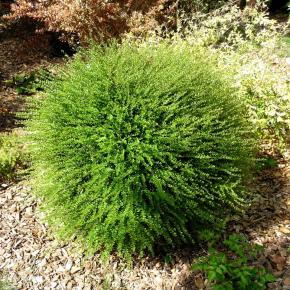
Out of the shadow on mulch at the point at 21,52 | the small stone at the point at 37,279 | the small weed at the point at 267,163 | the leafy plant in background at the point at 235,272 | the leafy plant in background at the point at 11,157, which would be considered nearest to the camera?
the leafy plant in background at the point at 235,272

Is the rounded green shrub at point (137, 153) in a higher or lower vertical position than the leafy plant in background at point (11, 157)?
higher

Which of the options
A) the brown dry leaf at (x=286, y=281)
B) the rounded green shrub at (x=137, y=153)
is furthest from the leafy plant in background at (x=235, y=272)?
the rounded green shrub at (x=137, y=153)

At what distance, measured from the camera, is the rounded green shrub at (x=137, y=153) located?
10.1 feet

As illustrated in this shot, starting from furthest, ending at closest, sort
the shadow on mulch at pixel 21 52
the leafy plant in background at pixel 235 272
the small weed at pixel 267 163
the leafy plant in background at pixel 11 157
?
the shadow on mulch at pixel 21 52 → the leafy plant in background at pixel 11 157 → the small weed at pixel 267 163 → the leafy plant in background at pixel 235 272

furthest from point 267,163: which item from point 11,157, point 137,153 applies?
point 11,157

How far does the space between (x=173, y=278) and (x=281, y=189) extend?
146 cm

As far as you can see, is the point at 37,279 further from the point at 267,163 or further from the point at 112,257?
the point at 267,163

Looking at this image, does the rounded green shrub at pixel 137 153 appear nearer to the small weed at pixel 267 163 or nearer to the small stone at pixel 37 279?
the small stone at pixel 37 279

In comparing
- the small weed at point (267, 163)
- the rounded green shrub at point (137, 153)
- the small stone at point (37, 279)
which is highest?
the rounded green shrub at point (137, 153)

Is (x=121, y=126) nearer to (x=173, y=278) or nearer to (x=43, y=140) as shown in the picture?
(x=43, y=140)

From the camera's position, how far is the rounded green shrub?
3074mm

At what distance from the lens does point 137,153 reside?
3.07 meters

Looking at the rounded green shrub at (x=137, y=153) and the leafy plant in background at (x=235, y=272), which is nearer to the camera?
the leafy plant in background at (x=235, y=272)

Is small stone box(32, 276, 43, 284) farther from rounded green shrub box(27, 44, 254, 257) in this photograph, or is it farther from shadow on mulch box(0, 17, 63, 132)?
shadow on mulch box(0, 17, 63, 132)
